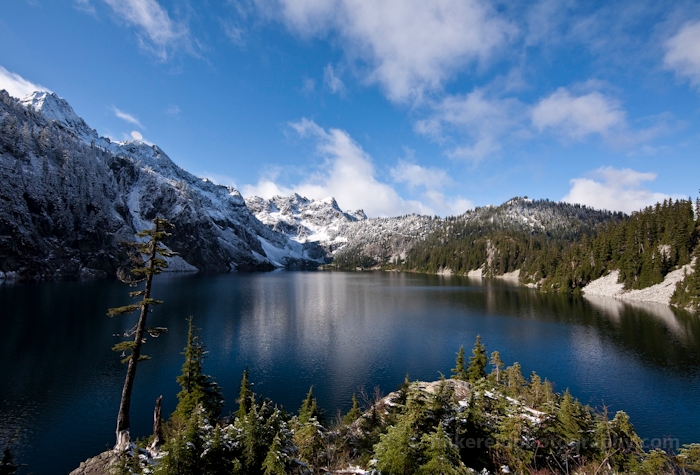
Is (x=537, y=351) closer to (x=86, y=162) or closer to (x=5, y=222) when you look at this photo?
(x=5, y=222)

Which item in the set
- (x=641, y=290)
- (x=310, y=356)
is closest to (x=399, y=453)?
(x=310, y=356)

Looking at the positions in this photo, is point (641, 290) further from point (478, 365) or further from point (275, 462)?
point (275, 462)

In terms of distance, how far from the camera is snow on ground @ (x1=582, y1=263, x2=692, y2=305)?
8222 centimetres

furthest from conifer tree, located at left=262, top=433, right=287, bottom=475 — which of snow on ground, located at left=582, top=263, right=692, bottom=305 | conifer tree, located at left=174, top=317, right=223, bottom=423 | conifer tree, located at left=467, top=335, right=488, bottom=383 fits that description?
snow on ground, located at left=582, top=263, right=692, bottom=305

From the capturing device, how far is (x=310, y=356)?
44.7m

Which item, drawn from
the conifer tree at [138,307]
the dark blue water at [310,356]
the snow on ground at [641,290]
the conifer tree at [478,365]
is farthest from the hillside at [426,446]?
the snow on ground at [641,290]

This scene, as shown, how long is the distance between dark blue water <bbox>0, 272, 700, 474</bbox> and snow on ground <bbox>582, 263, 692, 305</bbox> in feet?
43.3

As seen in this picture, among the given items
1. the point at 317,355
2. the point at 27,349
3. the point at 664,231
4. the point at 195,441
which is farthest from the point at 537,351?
the point at 664,231

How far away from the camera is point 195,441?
12047 millimetres

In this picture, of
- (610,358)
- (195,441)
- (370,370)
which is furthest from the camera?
(610,358)

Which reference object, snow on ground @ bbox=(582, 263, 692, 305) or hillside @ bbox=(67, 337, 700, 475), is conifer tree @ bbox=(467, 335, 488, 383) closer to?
hillside @ bbox=(67, 337, 700, 475)

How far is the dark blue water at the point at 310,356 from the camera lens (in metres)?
27.9

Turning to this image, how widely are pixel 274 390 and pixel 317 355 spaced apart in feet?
37.4

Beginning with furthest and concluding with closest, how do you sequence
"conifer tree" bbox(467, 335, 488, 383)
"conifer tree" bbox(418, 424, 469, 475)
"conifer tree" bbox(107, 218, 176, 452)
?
1. "conifer tree" bbox(467, 335, 488, 383)
2. "conifer tree" bbox(107, 218, 176, 452)
3. "conifer tree" bbox(418, 424, 469, 475)
